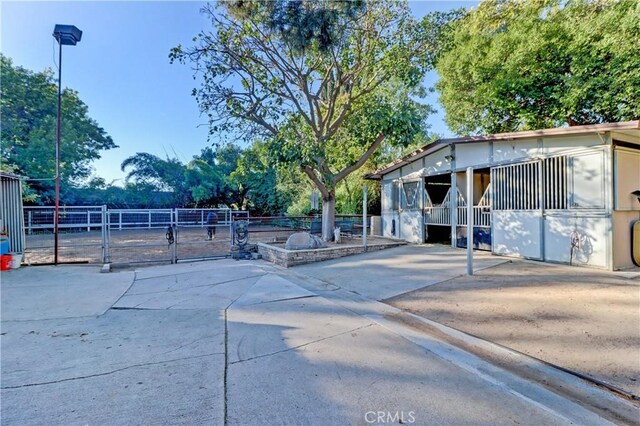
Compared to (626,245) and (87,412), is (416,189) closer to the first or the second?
(626,245)

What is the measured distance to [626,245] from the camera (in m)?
6.90

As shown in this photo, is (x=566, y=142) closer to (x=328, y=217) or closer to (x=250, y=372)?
(x=328, y=217)

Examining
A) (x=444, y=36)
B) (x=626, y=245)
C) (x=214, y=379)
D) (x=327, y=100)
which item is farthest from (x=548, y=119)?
(x=214, y=379)

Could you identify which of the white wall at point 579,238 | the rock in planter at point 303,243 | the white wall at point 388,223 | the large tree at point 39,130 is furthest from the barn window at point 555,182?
the large tree at point 39,130

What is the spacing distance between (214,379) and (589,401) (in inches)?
122

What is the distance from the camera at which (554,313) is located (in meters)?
4.22

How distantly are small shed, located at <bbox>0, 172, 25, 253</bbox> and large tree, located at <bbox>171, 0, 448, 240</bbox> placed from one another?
620 cm

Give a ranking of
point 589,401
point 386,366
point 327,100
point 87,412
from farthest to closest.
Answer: point 327,100 → point 386,366 → point 589,401 → point 87,412

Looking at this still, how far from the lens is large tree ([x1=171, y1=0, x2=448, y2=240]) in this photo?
33.4 feet

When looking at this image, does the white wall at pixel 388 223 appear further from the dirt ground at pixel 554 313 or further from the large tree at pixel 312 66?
the dirt ground at pixel 554 313

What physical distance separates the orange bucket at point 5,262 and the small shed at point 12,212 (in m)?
0.85

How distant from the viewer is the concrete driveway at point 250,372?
2.21m

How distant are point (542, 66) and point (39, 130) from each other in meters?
28.5

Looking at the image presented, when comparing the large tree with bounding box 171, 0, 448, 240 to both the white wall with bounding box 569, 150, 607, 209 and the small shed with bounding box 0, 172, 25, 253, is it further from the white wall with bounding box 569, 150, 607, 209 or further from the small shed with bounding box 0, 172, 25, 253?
the small shed with bounding box 0, 172, 25, 253
